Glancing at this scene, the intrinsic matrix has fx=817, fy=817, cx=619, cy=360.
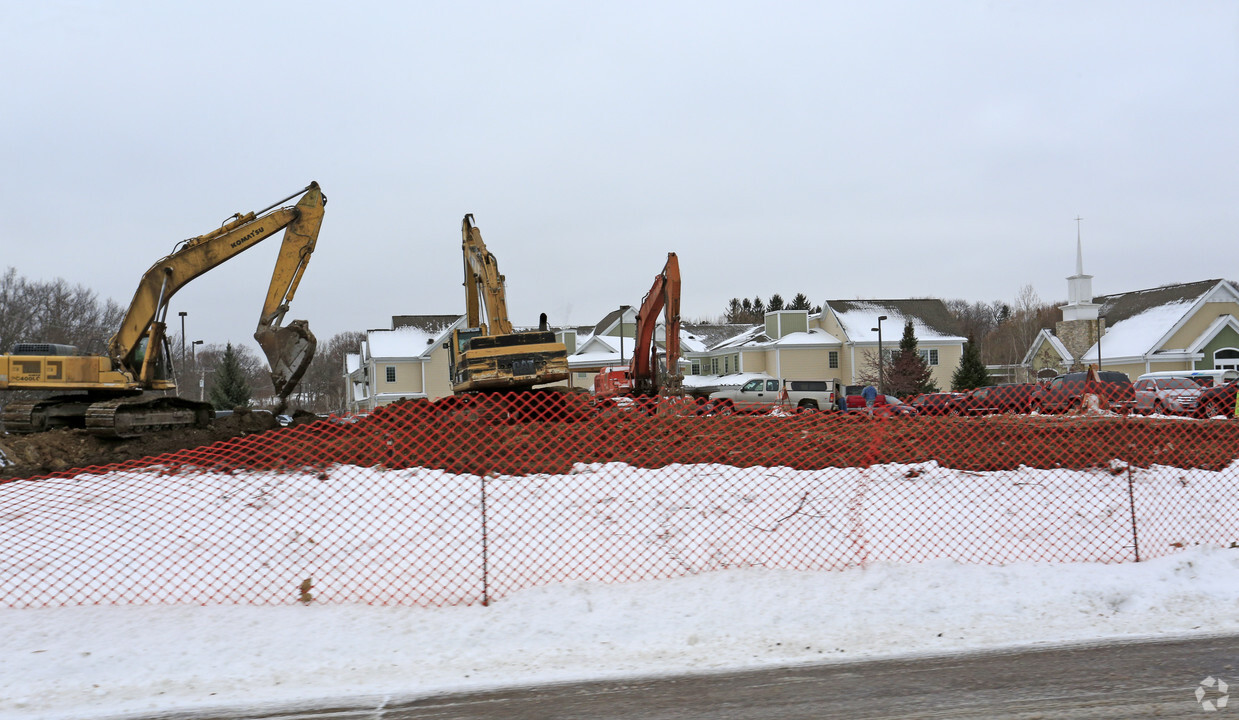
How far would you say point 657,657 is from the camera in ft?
18.6

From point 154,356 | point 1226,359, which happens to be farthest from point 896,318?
point 154,356

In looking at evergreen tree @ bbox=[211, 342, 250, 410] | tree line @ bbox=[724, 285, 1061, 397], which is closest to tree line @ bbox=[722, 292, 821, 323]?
tree line @ bbox=[724, 285, 1061, 397]

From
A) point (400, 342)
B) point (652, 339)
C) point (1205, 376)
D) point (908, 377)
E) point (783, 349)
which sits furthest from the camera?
point (400, 342)

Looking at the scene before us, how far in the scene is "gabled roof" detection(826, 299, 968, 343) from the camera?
5444 cm

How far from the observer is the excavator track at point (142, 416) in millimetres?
14836

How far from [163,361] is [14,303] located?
4063cm

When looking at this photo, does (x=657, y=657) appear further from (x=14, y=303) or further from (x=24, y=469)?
(x=14, y=303)

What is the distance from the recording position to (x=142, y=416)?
1551cm

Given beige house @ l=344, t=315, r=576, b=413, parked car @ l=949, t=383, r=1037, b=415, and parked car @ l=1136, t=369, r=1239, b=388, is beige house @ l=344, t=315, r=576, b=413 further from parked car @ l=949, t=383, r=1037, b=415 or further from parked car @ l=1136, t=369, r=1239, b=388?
parked car @ l=949, t=383, r=1037, b=415

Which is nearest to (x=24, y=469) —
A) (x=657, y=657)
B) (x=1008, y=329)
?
(x=657, y=657)

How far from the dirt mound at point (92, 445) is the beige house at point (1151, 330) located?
143ft

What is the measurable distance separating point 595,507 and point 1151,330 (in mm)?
46333

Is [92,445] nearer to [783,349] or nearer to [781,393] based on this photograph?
[781,393]

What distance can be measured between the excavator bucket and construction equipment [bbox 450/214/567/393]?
117 inches
